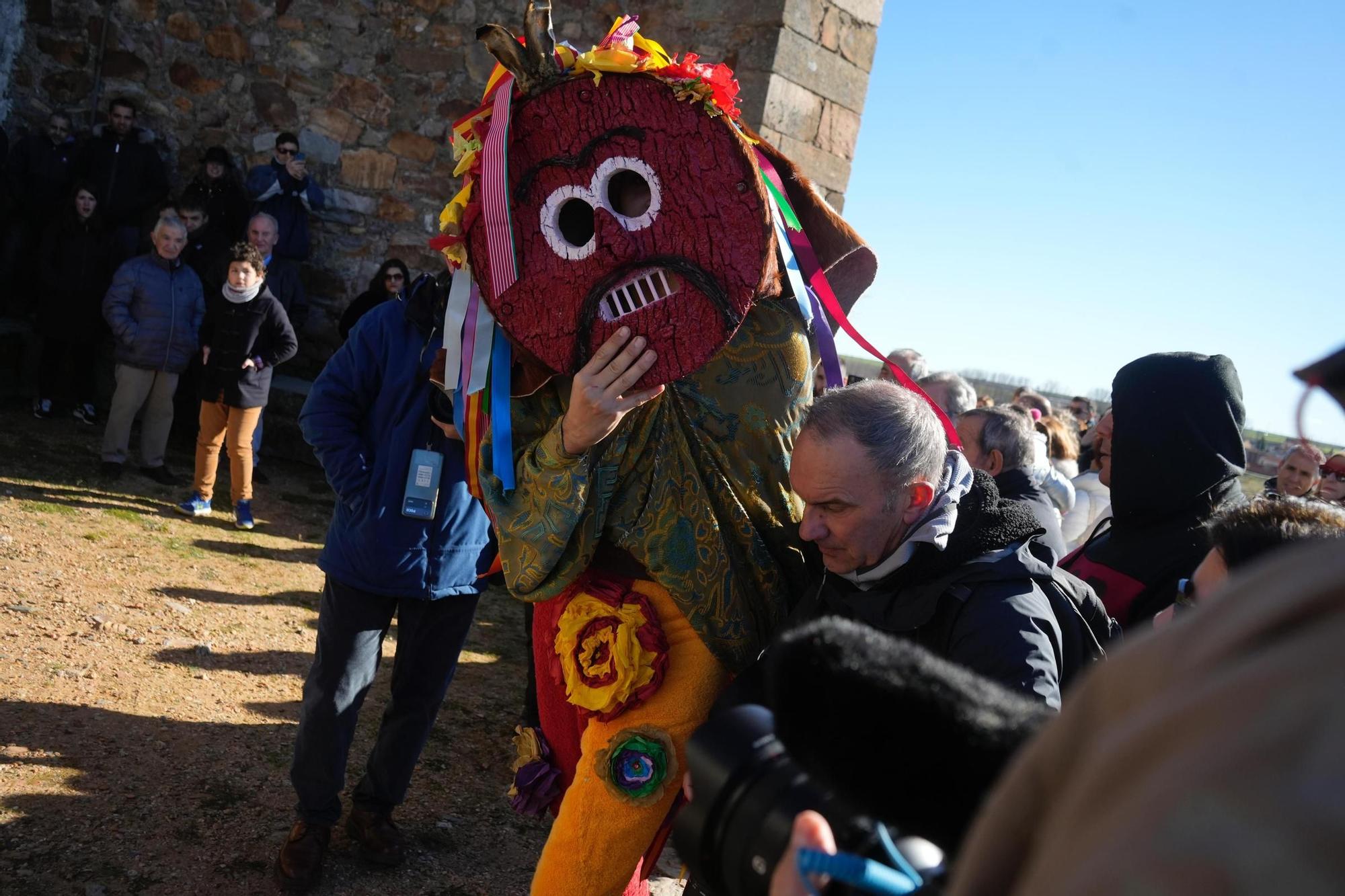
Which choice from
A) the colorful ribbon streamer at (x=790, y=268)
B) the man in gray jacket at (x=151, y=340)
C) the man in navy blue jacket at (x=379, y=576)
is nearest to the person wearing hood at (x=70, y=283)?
the man in gray jacket at (x=151, y=340)

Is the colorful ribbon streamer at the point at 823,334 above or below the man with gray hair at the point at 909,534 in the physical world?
above

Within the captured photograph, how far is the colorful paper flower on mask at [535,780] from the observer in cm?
214

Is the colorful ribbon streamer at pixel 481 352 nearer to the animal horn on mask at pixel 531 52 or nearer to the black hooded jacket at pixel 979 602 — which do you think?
the animal horn on mask at pixel 531 52

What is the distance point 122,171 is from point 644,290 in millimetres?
7188

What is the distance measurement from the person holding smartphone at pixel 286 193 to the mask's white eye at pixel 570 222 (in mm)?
6298

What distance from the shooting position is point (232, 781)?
3.28 meters

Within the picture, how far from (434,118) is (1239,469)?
258 inches

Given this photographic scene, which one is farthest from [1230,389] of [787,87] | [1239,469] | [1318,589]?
[787,87]

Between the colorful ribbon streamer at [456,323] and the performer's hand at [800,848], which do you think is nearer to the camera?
the performer's hand at [800,848]

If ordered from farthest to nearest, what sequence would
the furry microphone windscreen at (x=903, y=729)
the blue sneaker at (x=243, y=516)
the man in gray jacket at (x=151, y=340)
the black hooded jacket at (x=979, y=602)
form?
the man in gray jacket at (x=151, y=340)
the blue sneaker at (x=243, y=516)
the black hooded jacket at (x=979, y=602)
the furry microphone windscreen at (x=903, y=729)

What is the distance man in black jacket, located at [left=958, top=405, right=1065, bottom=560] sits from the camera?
2.89 meters

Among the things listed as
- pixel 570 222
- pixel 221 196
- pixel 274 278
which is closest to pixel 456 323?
pixel 570 222

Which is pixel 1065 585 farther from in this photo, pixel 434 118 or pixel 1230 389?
pixel 434 118

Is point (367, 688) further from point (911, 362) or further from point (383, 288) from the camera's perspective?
point (383, 288)
